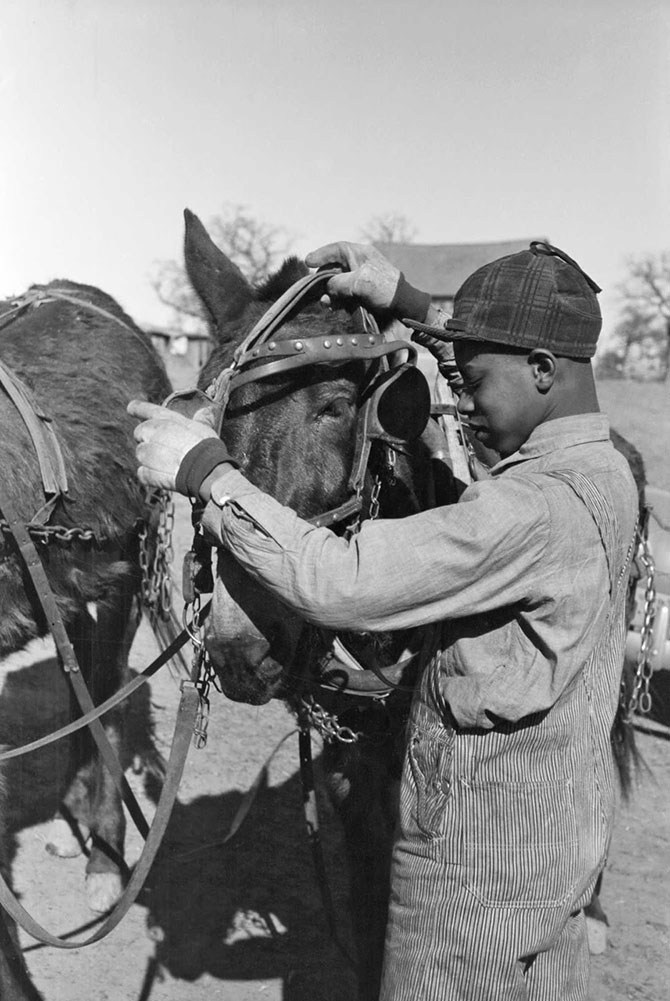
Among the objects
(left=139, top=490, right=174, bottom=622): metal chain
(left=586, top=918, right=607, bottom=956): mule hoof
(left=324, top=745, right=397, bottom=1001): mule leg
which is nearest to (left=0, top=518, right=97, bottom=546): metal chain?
(left=139, top=490, right=174, bottom=622): metal chain

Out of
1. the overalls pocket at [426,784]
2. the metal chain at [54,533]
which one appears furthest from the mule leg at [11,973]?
the overalls pocket at [426,784]

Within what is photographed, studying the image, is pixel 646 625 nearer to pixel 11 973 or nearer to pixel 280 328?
pixel 280 328

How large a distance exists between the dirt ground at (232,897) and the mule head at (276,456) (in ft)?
5.77

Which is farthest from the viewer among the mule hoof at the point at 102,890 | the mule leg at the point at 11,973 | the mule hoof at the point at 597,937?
the mule hoof at the point at 102,890

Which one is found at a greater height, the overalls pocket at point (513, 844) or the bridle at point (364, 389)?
the bridle at point (364, 389)

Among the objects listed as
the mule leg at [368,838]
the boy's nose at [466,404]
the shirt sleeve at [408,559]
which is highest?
the boy's nose at [466,404]

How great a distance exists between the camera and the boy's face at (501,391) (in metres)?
1.64

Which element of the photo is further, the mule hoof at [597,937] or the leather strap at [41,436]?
the mule hoof at [597,937]

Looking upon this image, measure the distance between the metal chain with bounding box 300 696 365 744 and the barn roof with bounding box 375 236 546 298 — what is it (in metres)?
45.3

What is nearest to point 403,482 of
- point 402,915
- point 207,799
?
point 402,915

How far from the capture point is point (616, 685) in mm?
1794

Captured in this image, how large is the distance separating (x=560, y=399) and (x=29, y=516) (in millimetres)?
2348

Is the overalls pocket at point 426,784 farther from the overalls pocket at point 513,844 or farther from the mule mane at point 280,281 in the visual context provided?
the mule mane at point 280,281

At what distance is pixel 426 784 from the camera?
1.72m
